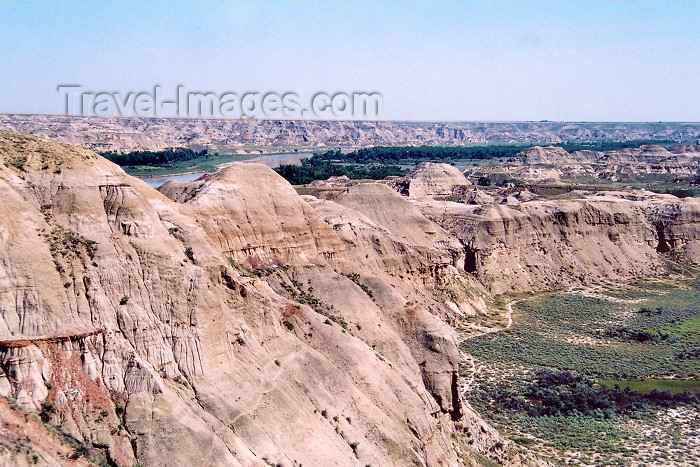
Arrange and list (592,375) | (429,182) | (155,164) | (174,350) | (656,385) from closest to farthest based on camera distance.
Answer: (174,350), (656,385), (592,375), (429,182), (155,164)

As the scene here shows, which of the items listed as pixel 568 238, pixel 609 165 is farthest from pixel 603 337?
pixel 609 165

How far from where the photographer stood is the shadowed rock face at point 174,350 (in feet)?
72.3

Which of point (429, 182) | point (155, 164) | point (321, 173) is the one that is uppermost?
point (155, 164)

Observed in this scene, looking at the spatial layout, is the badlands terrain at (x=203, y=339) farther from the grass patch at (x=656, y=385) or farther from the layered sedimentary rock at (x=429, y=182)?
the layered sedimentary rock at (x=429, y=182)

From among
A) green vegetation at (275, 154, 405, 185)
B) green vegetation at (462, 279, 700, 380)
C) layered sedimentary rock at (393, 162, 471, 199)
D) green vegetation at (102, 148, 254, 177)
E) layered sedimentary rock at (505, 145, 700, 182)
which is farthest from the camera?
layered sedimentary rock at (505, 145, 700, 182)

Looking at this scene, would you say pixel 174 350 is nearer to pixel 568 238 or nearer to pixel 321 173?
pixel 568 238

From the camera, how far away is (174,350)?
2519 cm

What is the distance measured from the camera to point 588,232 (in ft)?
289

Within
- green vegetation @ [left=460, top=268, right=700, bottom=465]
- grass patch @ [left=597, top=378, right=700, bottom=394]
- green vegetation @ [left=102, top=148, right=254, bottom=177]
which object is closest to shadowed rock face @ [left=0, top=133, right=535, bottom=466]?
green vegetation @ [left=460, top=268, right=700, bottom=465]

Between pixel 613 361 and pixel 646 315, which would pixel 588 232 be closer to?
pixel 646 315

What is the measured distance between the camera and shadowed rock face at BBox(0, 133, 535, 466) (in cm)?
2205

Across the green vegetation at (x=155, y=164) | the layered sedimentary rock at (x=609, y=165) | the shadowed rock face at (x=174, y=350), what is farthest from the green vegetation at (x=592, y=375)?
the green vegetation at (x=155, y=164)

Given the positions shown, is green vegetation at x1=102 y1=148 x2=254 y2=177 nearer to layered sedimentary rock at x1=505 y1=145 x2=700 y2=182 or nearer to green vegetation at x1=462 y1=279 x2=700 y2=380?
layered sedimentary rock at x1=505 y1=145 x2=700 y2=182

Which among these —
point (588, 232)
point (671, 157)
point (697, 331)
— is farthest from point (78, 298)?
point (671, 157)
